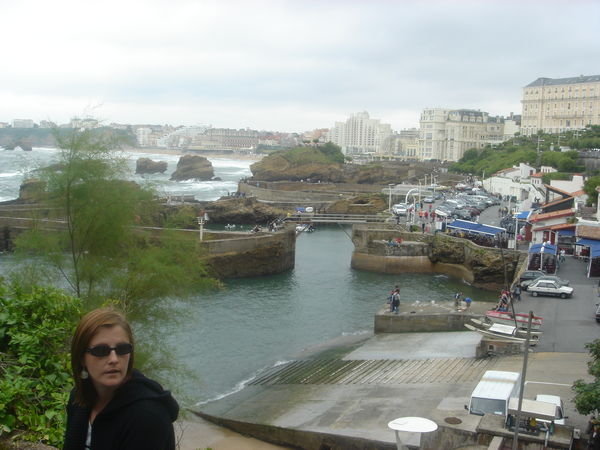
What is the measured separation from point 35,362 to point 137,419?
4032 mm

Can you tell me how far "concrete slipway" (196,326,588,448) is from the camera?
13.0 m

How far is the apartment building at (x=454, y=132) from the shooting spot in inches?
5689

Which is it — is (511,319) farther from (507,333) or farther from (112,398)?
(112,398)

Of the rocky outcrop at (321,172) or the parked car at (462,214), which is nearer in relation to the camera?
the parked car at (462,214)

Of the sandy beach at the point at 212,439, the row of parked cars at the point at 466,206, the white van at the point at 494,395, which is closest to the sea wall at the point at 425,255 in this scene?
the row of parked cars at the point at 466,206

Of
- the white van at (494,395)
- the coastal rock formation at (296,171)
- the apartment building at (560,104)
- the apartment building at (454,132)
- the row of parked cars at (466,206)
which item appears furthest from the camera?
the apartment building at (454,132)

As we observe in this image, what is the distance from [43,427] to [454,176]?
9188cm

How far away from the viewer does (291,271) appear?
3597cm

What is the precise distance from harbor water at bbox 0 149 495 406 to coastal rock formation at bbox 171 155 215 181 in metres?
75.9

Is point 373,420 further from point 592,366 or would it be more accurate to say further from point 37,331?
point 37,331

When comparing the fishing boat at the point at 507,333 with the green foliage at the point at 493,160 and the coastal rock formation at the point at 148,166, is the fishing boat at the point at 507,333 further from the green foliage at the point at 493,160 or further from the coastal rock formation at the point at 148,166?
the coastal rock formation at the point at 148,166

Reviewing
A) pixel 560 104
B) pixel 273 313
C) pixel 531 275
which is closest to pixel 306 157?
pixel 560 104

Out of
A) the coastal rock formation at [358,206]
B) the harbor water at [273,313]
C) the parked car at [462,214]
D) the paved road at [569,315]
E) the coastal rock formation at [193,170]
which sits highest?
the coastal rock formation at [193,170]

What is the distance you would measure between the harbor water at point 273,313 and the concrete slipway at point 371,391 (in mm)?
1233
